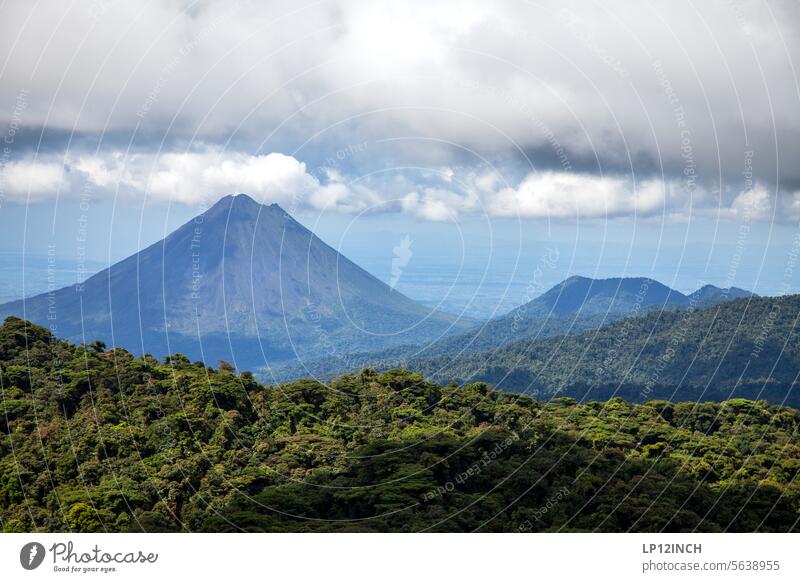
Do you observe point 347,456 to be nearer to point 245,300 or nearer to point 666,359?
point 666,359

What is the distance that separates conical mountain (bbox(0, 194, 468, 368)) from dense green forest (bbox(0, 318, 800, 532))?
3280 inches

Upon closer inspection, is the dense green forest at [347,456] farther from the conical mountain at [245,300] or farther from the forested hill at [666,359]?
the conical mountain at [245,300]

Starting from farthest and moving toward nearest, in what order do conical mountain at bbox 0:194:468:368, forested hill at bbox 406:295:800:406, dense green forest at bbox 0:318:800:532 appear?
conical mountain at bbox 0:194:468:368 < forested hill at bbox 406:295:800:406 < dense green forest at bbox 0:318:800:532

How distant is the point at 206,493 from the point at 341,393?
20.1ft

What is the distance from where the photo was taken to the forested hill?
72.8 metres

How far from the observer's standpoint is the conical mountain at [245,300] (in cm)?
12381

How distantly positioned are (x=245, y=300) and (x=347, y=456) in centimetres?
12553

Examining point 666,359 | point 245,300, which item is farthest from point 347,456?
point 245,300

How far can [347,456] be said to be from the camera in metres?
21.1

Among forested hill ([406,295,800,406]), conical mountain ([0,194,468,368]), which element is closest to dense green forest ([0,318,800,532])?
forested hill ([406,295,800,406])

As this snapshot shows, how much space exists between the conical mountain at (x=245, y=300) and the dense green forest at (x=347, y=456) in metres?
83.3

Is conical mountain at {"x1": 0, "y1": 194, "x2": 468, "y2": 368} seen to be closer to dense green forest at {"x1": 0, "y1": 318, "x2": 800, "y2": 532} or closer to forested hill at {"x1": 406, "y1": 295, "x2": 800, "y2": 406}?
forested hill at {"x1": 406, "y1": 295, "x2": 800, "y2": 406}

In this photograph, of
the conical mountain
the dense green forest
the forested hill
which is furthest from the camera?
the conical mountain

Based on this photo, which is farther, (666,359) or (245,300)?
(245,300)
